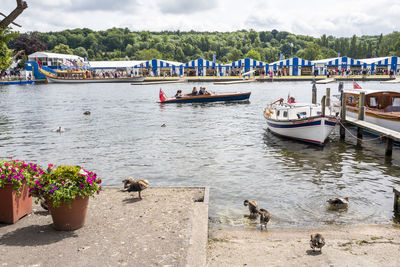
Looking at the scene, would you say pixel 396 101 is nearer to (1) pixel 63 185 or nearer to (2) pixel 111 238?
(2) pixel 111 238

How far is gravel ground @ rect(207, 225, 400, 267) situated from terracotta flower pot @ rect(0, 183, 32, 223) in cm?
411

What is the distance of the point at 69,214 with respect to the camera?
23.9ft

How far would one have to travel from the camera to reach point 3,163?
7480mm

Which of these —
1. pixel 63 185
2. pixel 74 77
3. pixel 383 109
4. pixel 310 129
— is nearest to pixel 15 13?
pixel 63 185

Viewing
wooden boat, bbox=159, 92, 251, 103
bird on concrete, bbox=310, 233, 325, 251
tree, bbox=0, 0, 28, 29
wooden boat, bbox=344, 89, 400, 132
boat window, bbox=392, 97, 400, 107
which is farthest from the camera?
wooden boat, bbox=159, 92, 251, 103

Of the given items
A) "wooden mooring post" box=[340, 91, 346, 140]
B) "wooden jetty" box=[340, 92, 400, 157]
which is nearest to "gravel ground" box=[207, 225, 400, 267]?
"wooden jetty" box=[340, 92, 400, 157]

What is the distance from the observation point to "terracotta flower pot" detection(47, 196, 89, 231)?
23.6 feet

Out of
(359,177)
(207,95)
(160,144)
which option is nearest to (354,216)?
(359,177)

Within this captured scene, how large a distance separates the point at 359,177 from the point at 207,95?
29780 millimetres

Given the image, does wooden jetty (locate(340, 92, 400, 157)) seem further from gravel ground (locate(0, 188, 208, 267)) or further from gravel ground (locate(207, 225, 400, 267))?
gravel ground (locate(0, 188, 208, 267))

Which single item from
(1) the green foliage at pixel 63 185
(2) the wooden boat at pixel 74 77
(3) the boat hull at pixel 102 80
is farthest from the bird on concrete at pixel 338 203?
(2) the wooden boat at pixel 74 77

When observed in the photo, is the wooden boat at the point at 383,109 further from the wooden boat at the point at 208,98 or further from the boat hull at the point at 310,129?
the wooden boat at the point at 208,98

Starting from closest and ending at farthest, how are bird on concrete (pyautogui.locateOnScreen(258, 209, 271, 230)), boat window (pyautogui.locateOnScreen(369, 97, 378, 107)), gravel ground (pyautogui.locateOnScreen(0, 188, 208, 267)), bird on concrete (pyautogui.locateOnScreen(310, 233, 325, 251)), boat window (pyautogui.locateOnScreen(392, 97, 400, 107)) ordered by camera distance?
gravel ground (pyautogui.locateOnScreen(0, 188, 208, 267)) < bird on concrete (pyautogui.locateOnScreen(310, 233, 325, 251)) < bird on concrete (pyautogui.locateOnScreen(258, 209, 271, 230)) < boat window (pyautogui.locateOnScreen(392, 97, 400, 107)) < boat window (pyautogui.locateOnScreen(369, 97, 378, 107))

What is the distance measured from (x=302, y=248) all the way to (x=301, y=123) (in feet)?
46.4
